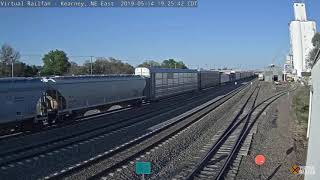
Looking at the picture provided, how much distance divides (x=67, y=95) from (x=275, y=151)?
13791 mm

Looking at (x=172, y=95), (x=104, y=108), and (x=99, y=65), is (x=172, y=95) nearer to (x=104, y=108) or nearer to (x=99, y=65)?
(x=104, y=108)

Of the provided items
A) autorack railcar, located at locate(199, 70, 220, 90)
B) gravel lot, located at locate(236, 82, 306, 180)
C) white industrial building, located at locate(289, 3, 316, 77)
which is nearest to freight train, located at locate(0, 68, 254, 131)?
gravel lot, located at locate(236, 82, 306, 180)

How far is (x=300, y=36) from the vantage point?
10906cm

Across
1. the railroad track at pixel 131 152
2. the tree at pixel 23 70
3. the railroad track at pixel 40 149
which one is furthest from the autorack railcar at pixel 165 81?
the railroad track at pixel 40 149

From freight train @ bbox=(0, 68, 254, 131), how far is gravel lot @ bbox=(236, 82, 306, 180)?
11.4m

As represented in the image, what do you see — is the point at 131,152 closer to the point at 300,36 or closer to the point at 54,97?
the point at 54,97

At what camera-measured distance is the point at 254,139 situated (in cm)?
1994

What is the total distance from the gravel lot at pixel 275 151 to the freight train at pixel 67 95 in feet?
37.3

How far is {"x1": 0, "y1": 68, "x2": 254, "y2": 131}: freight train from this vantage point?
20531 mm

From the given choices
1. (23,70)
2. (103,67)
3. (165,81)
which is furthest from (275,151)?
(103,67)

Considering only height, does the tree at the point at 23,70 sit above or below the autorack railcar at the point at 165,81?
above

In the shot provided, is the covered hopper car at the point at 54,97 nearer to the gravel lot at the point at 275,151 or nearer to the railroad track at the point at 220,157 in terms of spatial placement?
the railroad track at the point at 220,157

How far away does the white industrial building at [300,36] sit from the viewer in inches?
4149

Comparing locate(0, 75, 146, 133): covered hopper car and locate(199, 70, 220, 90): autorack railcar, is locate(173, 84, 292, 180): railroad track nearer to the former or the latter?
locate(0, 75, 146, 133): covered hopper car
